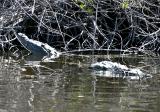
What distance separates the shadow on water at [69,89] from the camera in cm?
667

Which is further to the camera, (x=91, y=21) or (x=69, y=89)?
(x=91, y=21)

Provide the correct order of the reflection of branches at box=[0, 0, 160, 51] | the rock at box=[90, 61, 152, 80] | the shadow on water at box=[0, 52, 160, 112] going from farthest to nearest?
the reflection of branches at box=[0, 0, 160, 51]
the rock at box=[90, 61, 152, 80]
the shadow on water at box=[0, 52, 160, 112]

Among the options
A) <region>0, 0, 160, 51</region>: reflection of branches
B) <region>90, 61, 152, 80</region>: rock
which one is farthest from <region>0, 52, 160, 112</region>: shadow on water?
<region>0, 0, 160, 51</region>: reflection of branches

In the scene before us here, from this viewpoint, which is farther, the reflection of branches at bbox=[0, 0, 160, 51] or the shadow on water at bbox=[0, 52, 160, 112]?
the reflection of branches at bbox=[0, 0, 160, 51]

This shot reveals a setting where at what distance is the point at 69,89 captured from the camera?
7.79 meters

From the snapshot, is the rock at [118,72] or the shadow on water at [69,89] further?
the rock at [118,72]

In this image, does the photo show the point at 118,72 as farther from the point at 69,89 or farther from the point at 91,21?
the point at 91,21

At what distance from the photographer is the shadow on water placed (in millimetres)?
6672

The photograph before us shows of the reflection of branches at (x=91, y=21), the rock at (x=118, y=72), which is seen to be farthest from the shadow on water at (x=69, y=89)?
the reflection of branches at (x=91, y=21)

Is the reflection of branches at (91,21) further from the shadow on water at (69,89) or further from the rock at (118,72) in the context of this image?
the rock at (118,72)

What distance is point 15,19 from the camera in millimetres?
12844

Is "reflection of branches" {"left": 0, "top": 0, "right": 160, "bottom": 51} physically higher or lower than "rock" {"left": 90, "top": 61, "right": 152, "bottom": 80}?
higher

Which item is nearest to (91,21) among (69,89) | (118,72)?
(118,72)

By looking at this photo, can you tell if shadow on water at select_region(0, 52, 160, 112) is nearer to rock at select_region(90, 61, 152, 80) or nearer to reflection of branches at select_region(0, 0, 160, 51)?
rock at select_region(90, 61, 152, 80)
